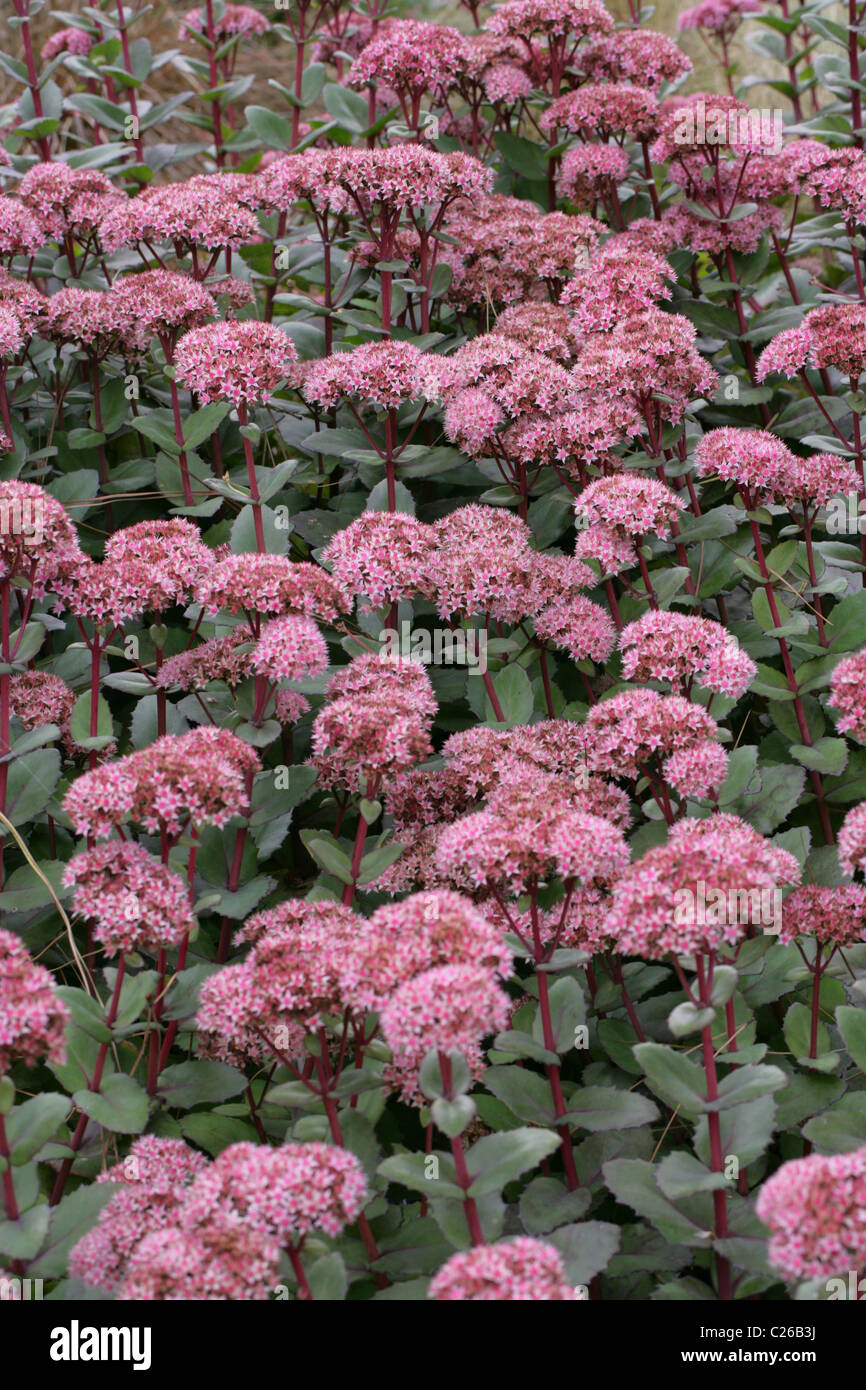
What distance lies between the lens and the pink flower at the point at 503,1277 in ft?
5.69

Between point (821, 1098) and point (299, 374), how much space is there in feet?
8.53

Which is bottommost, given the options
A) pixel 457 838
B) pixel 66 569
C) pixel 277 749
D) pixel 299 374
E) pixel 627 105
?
pixel 277 749

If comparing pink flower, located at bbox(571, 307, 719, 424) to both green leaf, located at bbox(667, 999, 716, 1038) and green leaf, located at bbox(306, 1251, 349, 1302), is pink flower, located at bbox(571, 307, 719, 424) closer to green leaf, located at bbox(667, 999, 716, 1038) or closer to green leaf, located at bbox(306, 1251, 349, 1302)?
green leaf, located at bbox(667, 999, 716, 1038)

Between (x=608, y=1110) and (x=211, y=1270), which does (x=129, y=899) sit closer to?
(x=211, y=1270)

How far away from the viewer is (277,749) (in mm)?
3441

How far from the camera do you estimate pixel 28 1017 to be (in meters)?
2.01

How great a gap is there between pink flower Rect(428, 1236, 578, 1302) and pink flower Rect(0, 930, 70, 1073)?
2.37 feet

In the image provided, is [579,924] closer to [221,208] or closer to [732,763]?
[732,763]

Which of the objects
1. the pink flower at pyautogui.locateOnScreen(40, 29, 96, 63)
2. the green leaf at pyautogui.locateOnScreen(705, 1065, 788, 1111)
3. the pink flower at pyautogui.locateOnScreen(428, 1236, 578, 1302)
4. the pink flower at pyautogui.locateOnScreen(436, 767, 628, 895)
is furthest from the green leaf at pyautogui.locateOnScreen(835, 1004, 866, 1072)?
the pink flower at pyautogui.locateOnScreen(40, 29, 96, 63)

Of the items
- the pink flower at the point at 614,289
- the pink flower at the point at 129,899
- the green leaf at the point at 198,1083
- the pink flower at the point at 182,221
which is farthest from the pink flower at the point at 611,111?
the green leaf at the point at 198,1083

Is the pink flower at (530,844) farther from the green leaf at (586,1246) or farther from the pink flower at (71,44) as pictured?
the pink flower at (71,44)

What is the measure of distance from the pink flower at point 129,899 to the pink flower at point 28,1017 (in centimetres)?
24

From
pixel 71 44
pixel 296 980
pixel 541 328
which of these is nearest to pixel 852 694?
pixel 296 980
